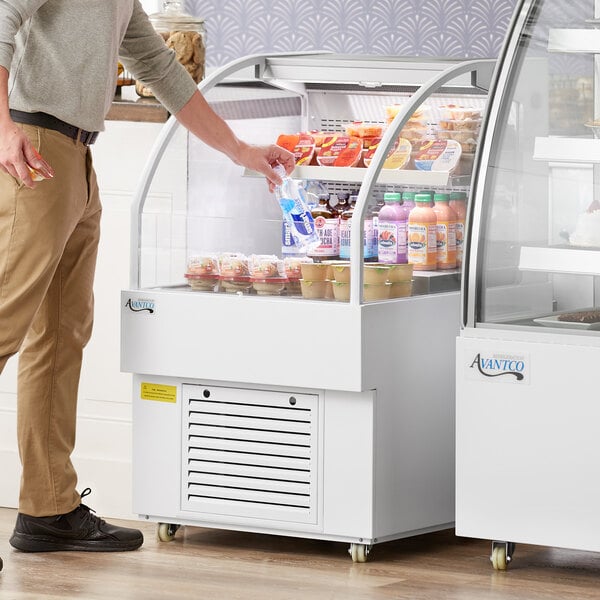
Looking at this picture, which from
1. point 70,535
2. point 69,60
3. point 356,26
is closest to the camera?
point 69,60

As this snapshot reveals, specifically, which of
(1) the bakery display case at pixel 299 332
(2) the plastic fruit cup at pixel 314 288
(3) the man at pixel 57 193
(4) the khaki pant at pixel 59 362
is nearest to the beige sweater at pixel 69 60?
(3) the man at pixel 57 193

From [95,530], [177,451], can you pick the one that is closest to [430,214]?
[177,451]

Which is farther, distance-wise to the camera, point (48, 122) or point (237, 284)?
point (237, 284)

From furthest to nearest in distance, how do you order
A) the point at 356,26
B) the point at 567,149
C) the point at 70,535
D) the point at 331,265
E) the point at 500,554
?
the point at 356,26 < the point at 70,535 < the point at 331,265 < the point at 500,554 < the point at 567,149

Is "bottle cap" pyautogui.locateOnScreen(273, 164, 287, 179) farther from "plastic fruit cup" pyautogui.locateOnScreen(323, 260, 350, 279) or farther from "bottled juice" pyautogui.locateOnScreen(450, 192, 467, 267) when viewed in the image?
"bottled juice" pyautogui.locateOnScreen(450, 192, 467, 267)

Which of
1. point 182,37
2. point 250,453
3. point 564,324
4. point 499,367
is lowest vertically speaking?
point 250,453

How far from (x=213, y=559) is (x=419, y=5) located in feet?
6.88

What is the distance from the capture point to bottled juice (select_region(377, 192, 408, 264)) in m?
3.94

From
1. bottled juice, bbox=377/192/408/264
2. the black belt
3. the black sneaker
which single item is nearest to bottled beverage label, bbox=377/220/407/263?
bottled juice, bbox=377/192/408/264

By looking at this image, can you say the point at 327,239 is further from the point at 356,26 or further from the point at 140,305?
the point at 356,26

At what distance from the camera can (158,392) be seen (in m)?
Result: 4.00

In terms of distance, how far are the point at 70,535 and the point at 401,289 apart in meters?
1.20

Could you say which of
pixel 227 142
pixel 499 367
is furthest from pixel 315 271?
pixel 499 367

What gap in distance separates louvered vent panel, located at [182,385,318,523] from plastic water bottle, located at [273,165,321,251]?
19.5 inches
